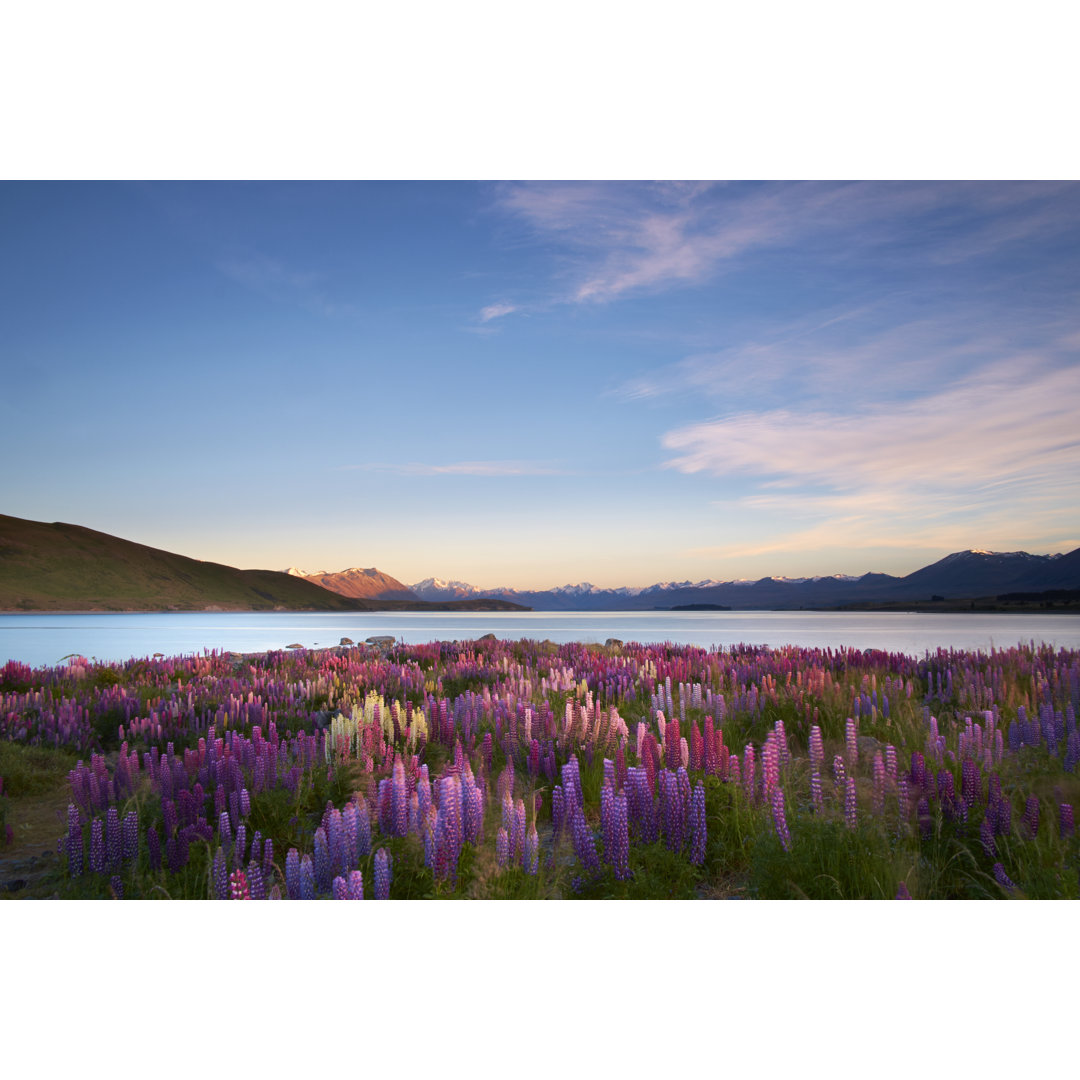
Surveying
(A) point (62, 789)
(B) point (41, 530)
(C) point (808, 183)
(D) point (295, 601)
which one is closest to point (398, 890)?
(A) point (62, 789)

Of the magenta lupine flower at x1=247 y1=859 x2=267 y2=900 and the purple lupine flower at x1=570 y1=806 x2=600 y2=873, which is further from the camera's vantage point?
the purple lupine flower at x1=570 y1=806 x2=600 y2=873

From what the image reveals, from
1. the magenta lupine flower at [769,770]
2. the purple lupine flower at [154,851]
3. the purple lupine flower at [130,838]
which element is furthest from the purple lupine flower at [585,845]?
the purple lupine flower at [130,838]

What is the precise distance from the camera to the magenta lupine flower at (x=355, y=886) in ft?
8.58

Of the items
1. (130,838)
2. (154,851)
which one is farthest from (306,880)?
(130,838)

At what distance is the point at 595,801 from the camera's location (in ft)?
13.9

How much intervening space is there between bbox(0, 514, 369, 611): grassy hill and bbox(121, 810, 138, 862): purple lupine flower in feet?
407

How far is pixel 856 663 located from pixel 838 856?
708cm

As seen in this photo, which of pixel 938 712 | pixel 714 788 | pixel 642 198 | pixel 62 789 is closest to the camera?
pixel 714 788

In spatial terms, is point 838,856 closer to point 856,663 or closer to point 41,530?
point 856,663

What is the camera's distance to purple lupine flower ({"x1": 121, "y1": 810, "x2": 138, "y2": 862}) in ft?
11.5

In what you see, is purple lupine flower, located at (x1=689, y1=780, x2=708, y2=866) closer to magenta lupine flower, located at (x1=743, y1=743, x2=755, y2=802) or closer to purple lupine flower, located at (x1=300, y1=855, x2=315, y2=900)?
magenta lupine flower, located at (x1=743, y1=743, x2=755, y2=802)

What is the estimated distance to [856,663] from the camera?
9.37 metres

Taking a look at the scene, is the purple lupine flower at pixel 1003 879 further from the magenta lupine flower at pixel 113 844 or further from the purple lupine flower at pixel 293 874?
the magenta lupine flower at pixel 113 844

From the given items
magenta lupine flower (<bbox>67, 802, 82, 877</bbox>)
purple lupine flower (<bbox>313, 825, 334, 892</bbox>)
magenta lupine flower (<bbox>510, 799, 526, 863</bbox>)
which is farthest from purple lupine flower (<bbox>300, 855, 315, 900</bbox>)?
magenta lupine flower (<bbox>67, 802, 82, 877</bbox>)
